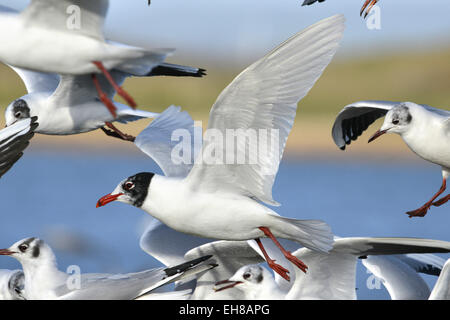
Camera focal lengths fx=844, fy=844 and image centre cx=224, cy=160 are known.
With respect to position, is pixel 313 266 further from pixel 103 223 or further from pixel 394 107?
pixel 103 223

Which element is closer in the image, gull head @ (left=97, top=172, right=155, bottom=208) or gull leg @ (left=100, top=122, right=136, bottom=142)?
gull head @ (left=97, top=172, right=155, bottom=208)

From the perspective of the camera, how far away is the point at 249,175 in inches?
84.7

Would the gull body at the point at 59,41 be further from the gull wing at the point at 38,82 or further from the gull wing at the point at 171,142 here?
the gull wing at the point at 38,82

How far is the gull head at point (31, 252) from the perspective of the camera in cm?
263

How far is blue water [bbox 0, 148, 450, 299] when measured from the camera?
7285 mm

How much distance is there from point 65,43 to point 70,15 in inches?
2.9

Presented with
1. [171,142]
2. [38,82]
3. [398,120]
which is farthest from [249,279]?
[38,82]

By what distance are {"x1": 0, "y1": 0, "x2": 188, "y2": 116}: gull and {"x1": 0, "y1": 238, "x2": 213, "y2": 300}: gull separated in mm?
545

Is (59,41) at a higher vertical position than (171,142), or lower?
higher

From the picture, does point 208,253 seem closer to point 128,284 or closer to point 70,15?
point 128,284

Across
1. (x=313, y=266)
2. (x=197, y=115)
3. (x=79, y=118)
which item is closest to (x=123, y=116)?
(x=79, y=118)

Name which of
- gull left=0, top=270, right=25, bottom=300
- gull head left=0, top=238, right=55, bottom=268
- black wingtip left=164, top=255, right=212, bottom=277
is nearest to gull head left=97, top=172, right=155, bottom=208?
black wingtip left=164, top=255, right=212, bottom=277

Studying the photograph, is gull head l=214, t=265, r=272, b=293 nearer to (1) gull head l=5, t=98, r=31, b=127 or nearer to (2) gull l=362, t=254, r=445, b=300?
(2) gull l=362, t=254, r=445, b=300
